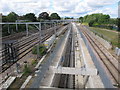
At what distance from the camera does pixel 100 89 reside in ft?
24.1

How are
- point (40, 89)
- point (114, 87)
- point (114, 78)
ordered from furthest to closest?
point (114, 78)
point (114, 87)
point (40, 89)

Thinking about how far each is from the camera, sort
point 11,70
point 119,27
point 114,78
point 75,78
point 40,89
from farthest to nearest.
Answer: point 119,27
point 75,78
point 11,70
point 114,78
point 40,89

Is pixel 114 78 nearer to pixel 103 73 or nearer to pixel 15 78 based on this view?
pixel 103 73

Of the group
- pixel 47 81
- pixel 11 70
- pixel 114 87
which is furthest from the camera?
pixel 11 70

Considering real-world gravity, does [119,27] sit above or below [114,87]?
above

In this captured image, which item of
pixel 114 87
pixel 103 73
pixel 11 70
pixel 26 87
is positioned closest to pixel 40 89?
pixel 26 87

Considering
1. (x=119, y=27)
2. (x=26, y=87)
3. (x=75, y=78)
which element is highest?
(x=119, y=27)

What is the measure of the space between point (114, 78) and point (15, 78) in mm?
7416

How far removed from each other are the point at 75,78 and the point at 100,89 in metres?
3.43

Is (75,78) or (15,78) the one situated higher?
(15,78)

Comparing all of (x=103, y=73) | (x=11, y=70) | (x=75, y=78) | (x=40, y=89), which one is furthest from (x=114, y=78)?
(x=11, y=70)

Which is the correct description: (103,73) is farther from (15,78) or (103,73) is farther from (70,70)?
(15,78)

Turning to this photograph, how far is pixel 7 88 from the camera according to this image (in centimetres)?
738

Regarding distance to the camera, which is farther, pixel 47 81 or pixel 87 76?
pixel 87 76
